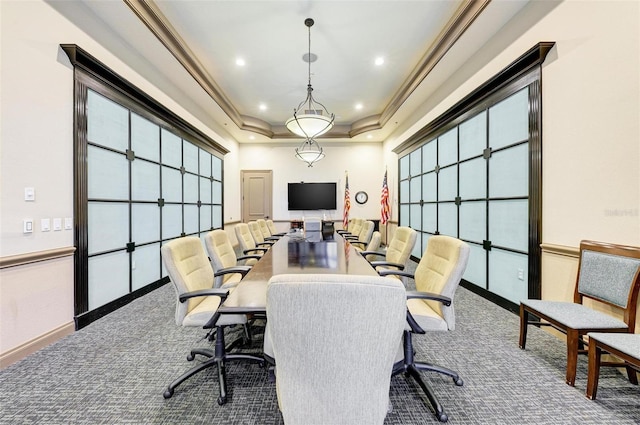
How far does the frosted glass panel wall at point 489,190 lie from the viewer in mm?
2898

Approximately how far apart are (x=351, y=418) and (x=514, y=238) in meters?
2.99

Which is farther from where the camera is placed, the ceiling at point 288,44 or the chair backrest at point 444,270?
the ceiling at point 288,44

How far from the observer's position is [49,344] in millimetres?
2279

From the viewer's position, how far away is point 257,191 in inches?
310

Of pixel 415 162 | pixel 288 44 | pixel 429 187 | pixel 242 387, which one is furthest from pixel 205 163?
pixel 242 387

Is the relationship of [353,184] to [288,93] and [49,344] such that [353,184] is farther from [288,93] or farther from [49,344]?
[49,344]

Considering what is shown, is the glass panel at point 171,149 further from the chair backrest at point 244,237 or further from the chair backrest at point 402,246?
the chair backrest at point 402,246

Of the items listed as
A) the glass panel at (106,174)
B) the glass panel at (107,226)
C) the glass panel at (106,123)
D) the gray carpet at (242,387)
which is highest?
the glass panel at (106,123)

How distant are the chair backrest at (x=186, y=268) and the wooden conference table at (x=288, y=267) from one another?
393 millimetres

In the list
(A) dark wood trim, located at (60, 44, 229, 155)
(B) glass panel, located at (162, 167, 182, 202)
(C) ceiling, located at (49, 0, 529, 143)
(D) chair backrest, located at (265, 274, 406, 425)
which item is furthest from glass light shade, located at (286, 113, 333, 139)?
(D) chair backrest, located at (265, 274, 406, 425)

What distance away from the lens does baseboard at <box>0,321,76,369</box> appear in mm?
1968

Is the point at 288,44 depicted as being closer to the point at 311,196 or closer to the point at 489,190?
the point at 489,190

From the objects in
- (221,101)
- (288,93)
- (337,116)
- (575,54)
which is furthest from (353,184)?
(575,54)

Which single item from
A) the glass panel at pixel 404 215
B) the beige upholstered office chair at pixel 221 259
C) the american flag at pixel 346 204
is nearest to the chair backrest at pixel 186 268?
the beige upholstered office chair at pixel 221 259
